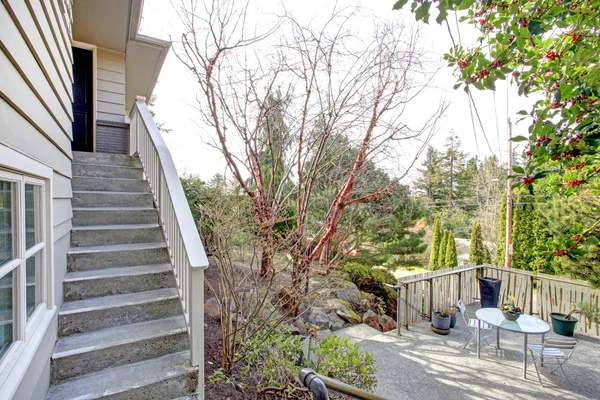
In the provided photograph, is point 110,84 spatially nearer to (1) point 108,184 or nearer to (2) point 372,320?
(1) point 108,184

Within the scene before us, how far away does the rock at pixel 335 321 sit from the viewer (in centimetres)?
543

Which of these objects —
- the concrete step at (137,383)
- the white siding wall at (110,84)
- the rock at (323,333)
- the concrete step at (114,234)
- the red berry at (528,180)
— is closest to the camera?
the red berry at (528,180)

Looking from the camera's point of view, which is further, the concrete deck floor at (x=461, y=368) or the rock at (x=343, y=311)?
the rock at (x=343, y=311)

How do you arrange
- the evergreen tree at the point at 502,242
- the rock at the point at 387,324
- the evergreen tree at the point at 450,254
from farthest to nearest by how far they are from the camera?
the evergreen tree at the point at 450,254
the evergreen tree at the point at 502,242
the rock at the point at 387,324

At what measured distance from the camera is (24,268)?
62.3 inches

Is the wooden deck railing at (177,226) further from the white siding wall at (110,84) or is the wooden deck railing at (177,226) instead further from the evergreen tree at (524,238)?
the evergreen tree at (524,238)

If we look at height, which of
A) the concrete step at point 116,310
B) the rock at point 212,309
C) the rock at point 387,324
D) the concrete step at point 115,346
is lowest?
the rock at point 387,324

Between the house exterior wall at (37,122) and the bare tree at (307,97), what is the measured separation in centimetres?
239

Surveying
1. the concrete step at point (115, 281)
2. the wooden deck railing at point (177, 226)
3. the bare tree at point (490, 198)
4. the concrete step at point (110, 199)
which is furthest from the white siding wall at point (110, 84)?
the bare tree at point (490, 198)

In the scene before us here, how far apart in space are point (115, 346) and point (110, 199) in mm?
1996

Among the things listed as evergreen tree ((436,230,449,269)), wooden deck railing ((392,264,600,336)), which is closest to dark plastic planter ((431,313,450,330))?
wooden deck railing ((392,264,600,336))

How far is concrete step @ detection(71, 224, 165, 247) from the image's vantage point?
10.2 feet

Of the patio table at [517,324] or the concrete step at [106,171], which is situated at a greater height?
the concrete step at [106,171]

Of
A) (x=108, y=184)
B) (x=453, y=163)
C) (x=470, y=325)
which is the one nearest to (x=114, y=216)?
(x=108, y=184)
